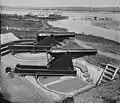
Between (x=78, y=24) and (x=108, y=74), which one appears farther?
(x=78, y=24)

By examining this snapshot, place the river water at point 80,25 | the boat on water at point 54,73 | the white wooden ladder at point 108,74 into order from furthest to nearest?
1. the river water at point 80,25
2. the white wooden ladder at point 108,74
3. the boat on water at point 54,73

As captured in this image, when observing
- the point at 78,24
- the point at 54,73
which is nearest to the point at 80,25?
the point at 78,24

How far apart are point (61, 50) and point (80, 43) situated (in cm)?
43

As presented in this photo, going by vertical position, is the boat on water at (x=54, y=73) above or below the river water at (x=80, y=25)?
below

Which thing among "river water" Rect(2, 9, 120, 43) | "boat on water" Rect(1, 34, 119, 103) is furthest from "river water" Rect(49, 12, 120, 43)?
"boat on water" Rect(1, 34, 119, 103)

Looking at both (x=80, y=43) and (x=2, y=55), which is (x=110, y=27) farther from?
(x=2, y=55)

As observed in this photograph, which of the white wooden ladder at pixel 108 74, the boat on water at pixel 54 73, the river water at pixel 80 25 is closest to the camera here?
the boat on water at pixel 54 73

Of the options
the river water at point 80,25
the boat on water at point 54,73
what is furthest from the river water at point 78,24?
the boat on water at point 54,73

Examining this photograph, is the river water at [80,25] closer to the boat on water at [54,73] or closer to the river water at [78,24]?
the river water at [78,24]

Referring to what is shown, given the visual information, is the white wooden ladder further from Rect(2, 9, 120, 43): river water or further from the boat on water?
Rect(2, 9, 120, 43): river water

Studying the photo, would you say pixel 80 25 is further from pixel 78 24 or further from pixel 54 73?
pixel 54 73

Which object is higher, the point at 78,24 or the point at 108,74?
the point at 78,24

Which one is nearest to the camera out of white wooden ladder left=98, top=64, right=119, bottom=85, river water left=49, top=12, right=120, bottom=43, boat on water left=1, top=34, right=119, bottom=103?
boat on water left=1, top=34, right=119, bottom=103

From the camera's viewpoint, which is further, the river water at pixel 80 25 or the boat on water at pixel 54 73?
the river water at pixel 80 25
